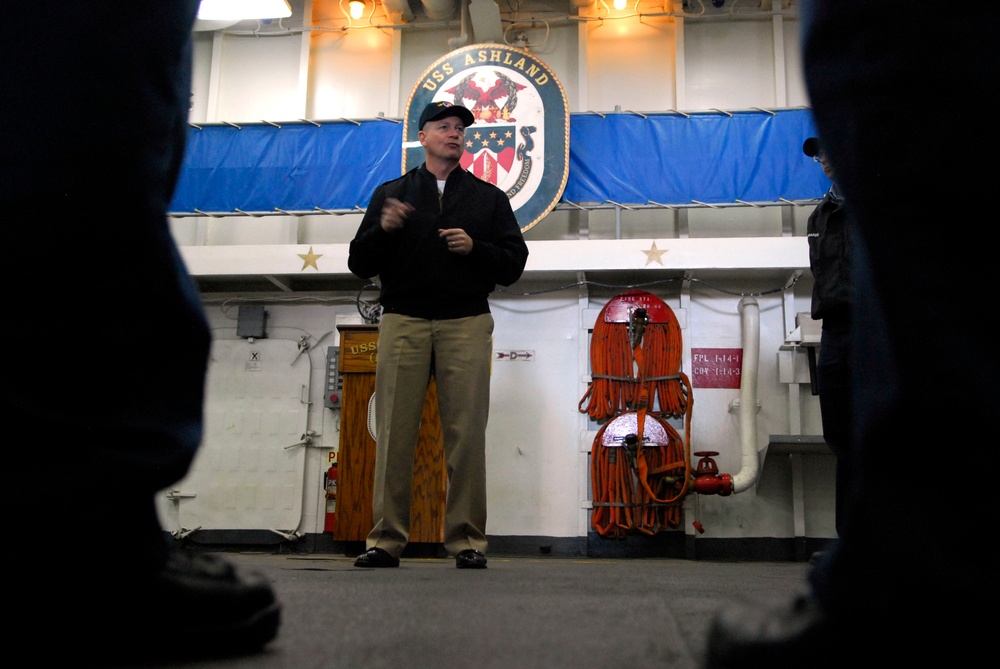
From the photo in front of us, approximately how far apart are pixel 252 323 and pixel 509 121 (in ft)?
7.92

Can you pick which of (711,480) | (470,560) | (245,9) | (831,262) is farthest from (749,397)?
(245,9)

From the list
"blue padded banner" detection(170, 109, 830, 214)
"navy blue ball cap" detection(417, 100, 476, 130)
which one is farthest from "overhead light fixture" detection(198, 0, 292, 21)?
"navy blue ball cap" detection(417, 100, 476, 130)

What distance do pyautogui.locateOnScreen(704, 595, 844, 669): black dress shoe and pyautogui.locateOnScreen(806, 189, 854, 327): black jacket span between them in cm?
215

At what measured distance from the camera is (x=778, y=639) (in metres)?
0.55

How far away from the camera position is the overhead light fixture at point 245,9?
18.5 feet

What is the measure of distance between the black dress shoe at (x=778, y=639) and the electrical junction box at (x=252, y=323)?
19.0 ft

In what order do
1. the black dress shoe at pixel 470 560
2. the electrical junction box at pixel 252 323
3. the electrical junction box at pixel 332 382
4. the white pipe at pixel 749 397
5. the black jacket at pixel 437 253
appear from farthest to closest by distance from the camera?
the electrical junction box at pixel 252 323, the electrical junction box at pixel 332 382, the white pipe at pixel 749 397, the black jacket at pixel 437 253, the black dress shoe at pixel 470 560

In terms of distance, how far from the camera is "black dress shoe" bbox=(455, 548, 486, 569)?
2.42 m

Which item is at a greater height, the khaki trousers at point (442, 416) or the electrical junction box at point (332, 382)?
the electrical junction box at point (332, 382)

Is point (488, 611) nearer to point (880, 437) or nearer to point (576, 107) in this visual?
point (880, 437)

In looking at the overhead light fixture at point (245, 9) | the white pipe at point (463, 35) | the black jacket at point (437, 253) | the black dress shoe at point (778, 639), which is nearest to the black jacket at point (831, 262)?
the black jacket at point (437, 253)

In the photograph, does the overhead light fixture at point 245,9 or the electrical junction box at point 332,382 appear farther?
the electrical junction box at point 332,382

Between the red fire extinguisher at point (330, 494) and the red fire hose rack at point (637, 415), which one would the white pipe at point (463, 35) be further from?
the red fire extinguisher at point (330, 494)

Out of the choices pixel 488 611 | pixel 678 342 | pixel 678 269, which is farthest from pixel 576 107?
pixel 488 611
